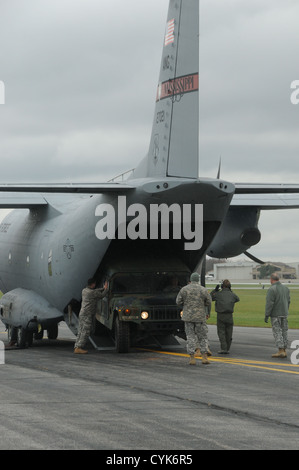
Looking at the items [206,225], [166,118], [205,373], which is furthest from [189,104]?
[205,373]

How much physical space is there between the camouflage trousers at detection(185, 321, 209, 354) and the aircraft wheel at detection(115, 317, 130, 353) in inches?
94.7

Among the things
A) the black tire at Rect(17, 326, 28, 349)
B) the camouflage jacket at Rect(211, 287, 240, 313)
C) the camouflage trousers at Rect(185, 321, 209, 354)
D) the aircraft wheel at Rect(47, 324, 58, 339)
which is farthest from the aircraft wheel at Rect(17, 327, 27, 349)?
the camouflage trousers at Rect(185, 321, 209, 354)

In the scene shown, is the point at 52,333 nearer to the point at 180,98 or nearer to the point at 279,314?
the point at 279,314

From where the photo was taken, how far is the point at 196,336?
55.1 ft

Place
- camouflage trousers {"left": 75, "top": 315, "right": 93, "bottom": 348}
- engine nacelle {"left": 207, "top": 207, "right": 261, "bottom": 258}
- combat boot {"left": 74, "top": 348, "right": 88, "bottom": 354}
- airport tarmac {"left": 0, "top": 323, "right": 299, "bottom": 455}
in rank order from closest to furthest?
airport tarmac {"left": 0, "top": 323, "right": 299, "bottom": 455}, camouflage trousers {"left": 75, "top": 315, "right": 93, "bottom": 348}, combat boot {"left": 74, "top": 348, "right": 88, "bottom": 354}, engine nacelle {"left": 207, "top": 207, "right": 261, "bottom": 258}

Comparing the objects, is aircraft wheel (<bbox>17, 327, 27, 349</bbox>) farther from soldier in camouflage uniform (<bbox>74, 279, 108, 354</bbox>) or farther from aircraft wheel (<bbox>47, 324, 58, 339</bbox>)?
soldier in camouflage uniform (<bbox>74, 279, 108, 354</bbox>)

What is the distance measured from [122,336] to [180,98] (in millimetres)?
6287

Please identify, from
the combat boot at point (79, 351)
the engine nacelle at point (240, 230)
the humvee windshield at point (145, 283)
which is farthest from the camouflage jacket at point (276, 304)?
the combat boot at point (79, 351)

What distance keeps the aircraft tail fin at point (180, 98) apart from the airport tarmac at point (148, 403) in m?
4.75

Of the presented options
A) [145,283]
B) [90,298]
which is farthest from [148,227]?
[90,298]

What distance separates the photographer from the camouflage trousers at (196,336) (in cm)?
1653

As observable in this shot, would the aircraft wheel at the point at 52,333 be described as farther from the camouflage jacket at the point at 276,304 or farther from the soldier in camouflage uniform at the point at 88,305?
the camouflage jacket at the point at 276,304

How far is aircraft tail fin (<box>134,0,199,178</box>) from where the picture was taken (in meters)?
17.2

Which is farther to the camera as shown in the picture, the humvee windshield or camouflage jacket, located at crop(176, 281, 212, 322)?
the humvee windshield
